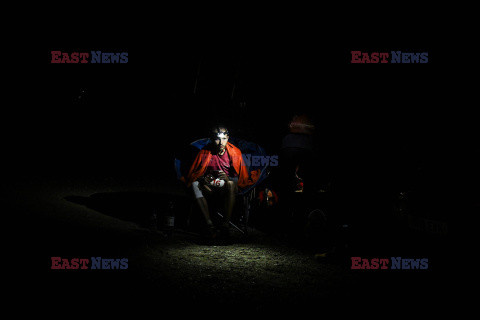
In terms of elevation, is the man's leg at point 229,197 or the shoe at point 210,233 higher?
the man's leg at point 229,197

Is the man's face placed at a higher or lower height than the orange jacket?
higher

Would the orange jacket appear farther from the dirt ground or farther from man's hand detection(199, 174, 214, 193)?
the dirt ground

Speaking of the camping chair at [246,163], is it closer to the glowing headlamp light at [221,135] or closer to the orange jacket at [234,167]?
the orange jacket at [234,167]

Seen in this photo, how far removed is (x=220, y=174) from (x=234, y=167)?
0.92 ft

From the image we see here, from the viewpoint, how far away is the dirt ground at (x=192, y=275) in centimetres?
391

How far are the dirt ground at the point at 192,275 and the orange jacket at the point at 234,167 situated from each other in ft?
2.99

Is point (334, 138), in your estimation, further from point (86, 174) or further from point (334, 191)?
point (86, 174)

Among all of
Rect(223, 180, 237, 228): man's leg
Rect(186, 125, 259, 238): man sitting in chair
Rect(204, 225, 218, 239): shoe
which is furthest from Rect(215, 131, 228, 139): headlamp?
Rect(204, 225, 218, 239): shoe

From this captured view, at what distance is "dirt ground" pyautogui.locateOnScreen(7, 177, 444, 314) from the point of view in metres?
3.91

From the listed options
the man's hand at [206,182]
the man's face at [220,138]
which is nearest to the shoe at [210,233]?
the man's hand at [206,182]

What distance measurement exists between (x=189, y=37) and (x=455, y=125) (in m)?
9.62

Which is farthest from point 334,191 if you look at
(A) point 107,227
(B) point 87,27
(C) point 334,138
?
(B) point 87,27

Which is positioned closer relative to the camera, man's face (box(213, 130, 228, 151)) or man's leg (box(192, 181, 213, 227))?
man's leg (box(192, 181, 213, 227))

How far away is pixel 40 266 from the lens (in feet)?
15.1
